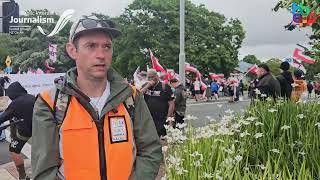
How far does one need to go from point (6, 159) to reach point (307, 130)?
6.89 metres

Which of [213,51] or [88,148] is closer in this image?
[88,148]

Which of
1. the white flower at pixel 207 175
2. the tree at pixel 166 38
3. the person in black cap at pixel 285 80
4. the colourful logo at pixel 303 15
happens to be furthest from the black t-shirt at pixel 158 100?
the tree at pixel 166 38

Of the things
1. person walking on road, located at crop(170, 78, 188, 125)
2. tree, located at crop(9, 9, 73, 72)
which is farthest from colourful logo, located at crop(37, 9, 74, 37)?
person walking on road, located at crop(170, 78, 188, 125)

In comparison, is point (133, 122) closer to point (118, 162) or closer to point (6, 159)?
point (118, 162)

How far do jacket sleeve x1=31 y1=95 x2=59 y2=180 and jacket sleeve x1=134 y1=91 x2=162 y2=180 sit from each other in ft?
1.33

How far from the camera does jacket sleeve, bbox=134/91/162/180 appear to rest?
274 centimetres

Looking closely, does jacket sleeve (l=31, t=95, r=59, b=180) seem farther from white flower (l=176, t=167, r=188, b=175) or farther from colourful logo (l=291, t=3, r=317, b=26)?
colourful logo (l=291, t=3, r=317, b=26)

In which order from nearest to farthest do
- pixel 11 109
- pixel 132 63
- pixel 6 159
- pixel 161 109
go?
pixel 11 109 → pixel 161 109 → pixel 6 159 → pixel 132 63

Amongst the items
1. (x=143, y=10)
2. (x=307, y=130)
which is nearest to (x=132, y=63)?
(x=143, y=10)

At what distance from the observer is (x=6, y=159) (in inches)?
424

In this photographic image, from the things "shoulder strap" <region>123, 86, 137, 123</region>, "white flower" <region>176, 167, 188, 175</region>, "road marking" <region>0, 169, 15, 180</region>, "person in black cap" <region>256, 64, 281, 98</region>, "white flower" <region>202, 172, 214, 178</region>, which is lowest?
"road marking" <region>0, 169, 15, 180</region>

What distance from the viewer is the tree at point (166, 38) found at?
58.5 meters

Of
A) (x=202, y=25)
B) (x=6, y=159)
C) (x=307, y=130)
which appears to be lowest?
(x=6, y=159)

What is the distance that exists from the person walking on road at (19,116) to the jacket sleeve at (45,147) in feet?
17.1
